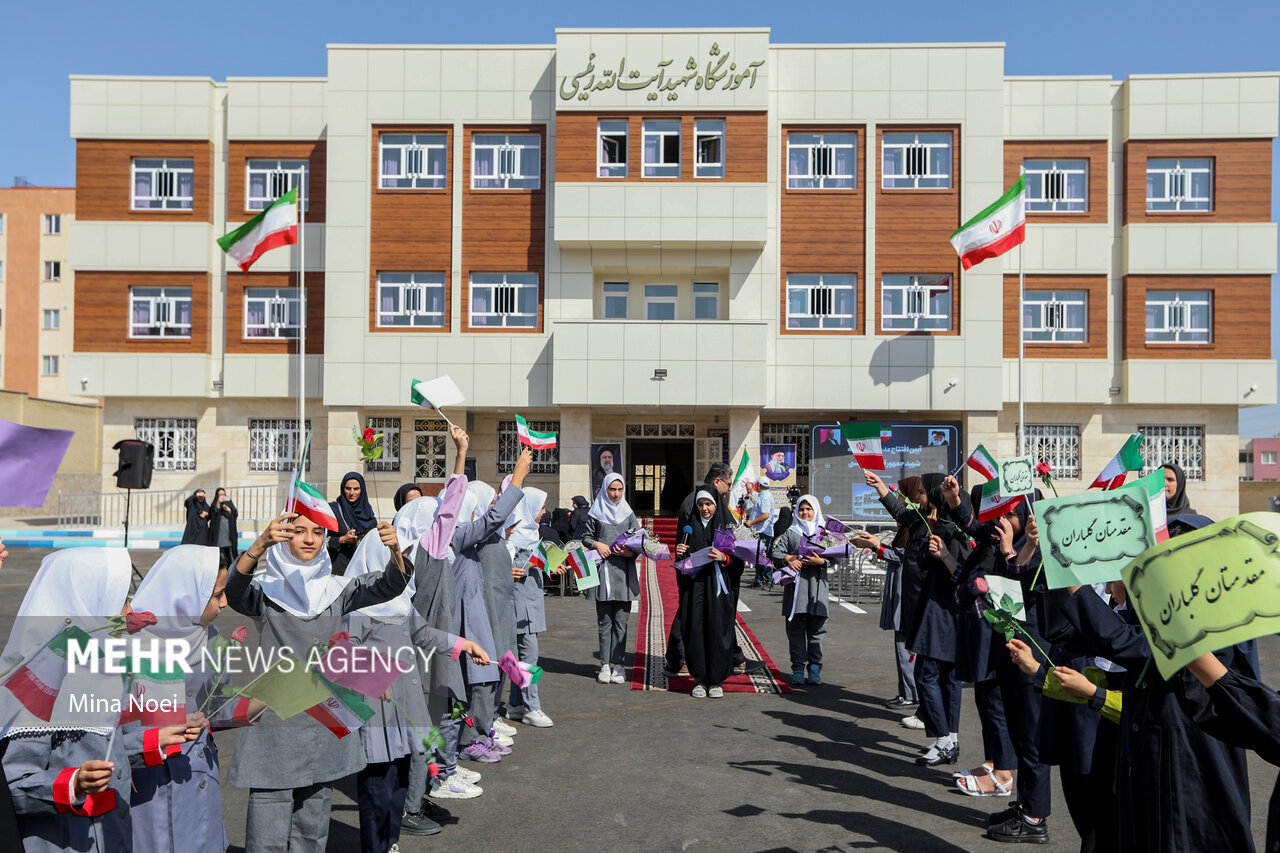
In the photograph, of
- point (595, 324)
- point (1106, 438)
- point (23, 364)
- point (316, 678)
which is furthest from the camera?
point (23, 364)

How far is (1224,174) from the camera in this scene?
24.8 metres

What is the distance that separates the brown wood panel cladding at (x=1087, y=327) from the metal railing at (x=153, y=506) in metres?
21.1

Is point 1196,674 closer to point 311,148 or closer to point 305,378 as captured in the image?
point 305,378

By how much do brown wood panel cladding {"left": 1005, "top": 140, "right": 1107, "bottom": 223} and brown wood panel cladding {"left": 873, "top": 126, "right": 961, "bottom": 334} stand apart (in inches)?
83.9

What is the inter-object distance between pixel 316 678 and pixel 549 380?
20.9m

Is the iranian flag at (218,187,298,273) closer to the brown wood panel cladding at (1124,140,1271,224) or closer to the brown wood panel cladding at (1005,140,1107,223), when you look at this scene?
the brown wood panel cladding at (1005,140,1107,223)

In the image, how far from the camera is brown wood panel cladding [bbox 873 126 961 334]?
79.9 ft

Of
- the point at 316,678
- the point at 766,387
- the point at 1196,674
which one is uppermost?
the point at 766,387

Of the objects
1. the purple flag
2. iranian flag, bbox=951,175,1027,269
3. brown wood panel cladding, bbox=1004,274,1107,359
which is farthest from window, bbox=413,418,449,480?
the purple flag

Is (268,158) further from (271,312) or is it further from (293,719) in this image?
(293,719)

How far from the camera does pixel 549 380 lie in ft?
79.8

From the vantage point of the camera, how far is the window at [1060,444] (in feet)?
83.6

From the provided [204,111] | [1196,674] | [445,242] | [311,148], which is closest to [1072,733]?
[1196,674]

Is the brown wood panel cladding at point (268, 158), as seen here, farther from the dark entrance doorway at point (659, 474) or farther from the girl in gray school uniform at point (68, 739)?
the girl in gray school uniform at point (68, 739)
